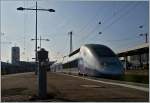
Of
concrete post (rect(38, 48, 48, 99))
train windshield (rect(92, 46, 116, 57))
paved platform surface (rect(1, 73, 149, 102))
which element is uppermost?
train windshield (rect(92, 46, 116, 57))

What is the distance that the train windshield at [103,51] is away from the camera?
1439 inches

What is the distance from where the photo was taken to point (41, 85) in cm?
1644

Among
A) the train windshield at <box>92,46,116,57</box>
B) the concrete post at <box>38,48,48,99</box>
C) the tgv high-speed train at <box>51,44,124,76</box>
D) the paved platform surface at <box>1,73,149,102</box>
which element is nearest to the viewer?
the paved platform surface at <box>1,73,149,102</box>

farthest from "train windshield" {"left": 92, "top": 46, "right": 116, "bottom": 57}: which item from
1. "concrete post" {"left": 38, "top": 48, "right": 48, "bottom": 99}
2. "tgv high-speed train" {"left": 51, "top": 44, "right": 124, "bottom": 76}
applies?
"concrete post" {"left": 38, "top": 48, "right": 48, "bottom": 99}

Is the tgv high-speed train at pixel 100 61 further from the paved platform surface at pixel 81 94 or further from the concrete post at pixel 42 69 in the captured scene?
the concrete post at pixel 42 69

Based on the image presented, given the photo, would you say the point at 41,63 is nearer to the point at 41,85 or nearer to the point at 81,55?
the point at 41,85

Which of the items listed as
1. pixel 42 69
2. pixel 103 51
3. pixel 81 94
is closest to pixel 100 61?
pixel 103 51

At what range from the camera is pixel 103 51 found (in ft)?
123

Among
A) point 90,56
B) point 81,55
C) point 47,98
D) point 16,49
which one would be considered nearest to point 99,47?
point 90,56

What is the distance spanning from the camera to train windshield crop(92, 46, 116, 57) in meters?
36.5

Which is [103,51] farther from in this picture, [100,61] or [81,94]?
[81,94]

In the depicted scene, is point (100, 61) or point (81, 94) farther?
point (100, 61)

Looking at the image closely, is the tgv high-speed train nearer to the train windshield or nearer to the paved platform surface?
the train windshield

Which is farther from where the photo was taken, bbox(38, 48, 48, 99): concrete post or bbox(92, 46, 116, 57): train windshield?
bbox(92, 46, 116, 57): train windshield
